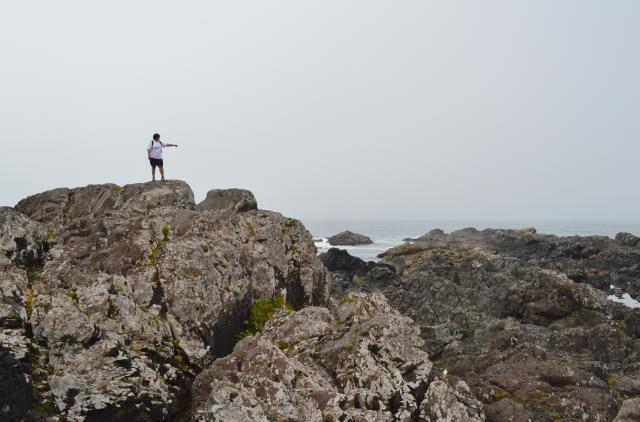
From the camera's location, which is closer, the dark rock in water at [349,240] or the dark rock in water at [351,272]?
the dark rock in water at [351,272]

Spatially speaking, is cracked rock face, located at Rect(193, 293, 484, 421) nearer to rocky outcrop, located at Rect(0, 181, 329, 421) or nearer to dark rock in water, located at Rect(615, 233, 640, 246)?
rocky outcrop, located at Rect(0, 181, 329, 421)

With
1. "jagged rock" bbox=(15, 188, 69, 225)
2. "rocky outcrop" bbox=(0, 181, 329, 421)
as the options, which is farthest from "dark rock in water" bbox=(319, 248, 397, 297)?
"jagged rock" bbox=(15, 188, 69, 225)

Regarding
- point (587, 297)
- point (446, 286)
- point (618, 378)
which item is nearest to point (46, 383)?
point (618, 378)

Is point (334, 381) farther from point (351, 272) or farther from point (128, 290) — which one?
point (351, 272)

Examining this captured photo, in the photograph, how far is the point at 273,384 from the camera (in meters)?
11.4

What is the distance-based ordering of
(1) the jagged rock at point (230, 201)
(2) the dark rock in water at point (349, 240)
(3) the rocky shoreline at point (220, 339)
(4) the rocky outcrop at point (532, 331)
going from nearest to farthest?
1. (3) the rocky shoreline at point (220, 339)
2. (4) the rocky outcrop at point (532, 331)
3. (1) the jagged rock at point (230, 201)
4. (2) the dark rock in water at point (349, 240)

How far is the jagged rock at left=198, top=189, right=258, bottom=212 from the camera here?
2330 cm

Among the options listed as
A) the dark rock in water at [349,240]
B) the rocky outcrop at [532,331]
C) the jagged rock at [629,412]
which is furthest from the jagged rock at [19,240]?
the dark rock in water at [349,240]

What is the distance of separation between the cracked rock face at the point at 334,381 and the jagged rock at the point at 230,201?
9572mm

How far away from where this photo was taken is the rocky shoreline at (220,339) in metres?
11.4

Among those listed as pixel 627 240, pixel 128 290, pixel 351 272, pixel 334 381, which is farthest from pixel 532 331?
pixel 627 240

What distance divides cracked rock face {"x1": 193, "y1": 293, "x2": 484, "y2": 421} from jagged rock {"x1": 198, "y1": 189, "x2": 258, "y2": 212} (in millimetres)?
9572

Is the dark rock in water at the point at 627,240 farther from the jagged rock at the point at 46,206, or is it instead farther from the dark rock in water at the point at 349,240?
the jagged rock at the point at 46,206

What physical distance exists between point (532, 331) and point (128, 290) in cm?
2388
